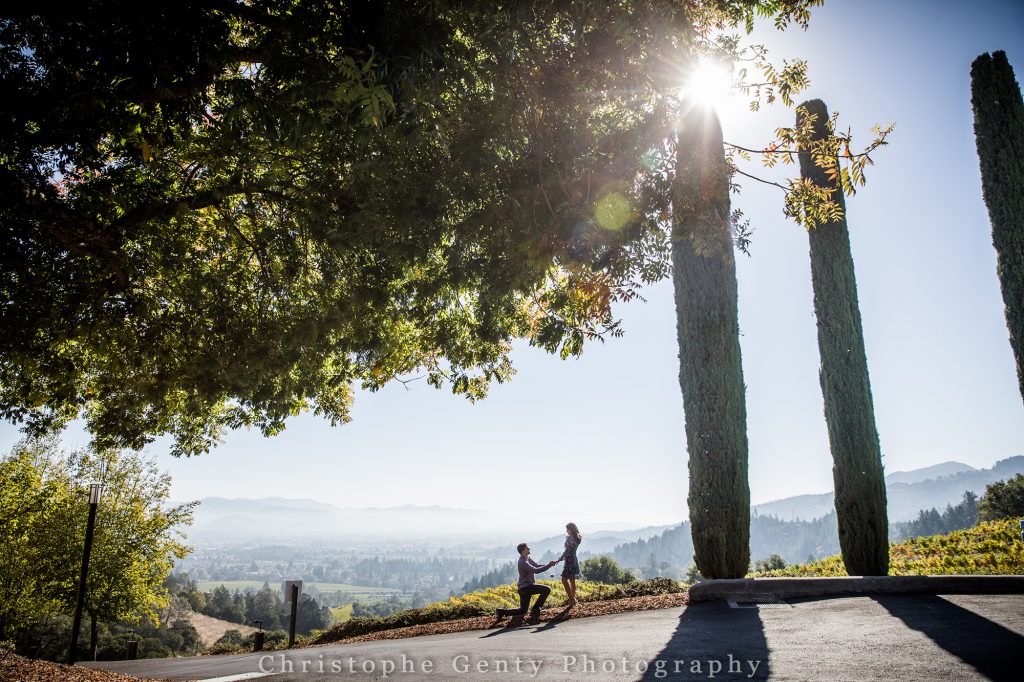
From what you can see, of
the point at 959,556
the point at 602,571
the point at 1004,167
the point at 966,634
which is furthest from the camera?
the point at 602,571

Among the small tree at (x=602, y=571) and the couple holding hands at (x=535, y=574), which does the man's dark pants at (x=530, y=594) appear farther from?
the small tree at (x=602, y=571)

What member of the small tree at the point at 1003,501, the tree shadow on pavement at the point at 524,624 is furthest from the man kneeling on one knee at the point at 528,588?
the small tree at the point at 1003,501

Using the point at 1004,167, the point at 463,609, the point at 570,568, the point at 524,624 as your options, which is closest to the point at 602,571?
the point at 463,609

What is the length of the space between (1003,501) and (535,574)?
3328 centimetres

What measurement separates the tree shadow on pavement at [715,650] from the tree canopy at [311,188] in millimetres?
3816

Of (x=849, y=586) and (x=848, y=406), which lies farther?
(x=848, y=406)

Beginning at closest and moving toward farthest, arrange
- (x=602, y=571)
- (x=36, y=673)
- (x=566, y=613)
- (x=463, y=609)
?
(x=36, y=673) < (x=566, y=613) < (x=463, y=609) < (x=602, y=571)

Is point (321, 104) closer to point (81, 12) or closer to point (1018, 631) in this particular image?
point (81, 12)

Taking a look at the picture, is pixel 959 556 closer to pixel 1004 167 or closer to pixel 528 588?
pixel 528 588

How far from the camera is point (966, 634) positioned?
5.17m

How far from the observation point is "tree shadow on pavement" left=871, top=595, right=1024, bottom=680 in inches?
164

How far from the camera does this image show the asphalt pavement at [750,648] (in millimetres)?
4449

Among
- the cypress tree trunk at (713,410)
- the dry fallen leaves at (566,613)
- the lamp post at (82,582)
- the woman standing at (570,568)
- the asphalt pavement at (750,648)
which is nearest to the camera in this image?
the asphalt pavement at (750,648)

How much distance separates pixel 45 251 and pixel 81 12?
4219 millimetres
